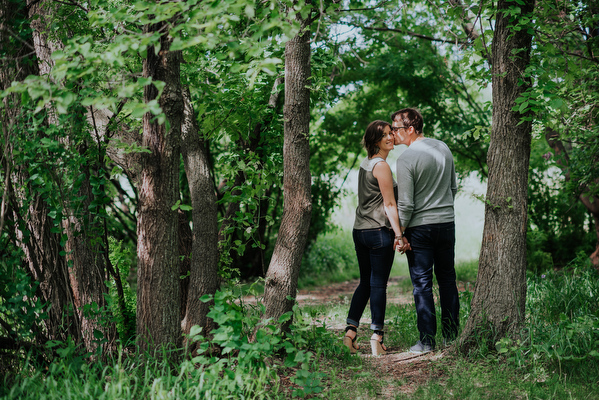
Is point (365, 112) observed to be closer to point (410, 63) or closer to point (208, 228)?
point (410, 63)

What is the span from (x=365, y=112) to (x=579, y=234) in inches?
Answer: 182

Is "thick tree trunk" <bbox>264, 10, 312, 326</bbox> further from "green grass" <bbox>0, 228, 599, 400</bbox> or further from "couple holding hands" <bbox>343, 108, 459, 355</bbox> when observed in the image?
A: "couple holding hands" <bbox>343, 108, 459, 355</bbox>

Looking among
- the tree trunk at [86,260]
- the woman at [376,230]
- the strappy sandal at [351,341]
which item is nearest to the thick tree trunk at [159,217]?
the tree trunk at [86,260]

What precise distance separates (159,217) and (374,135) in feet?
6.23

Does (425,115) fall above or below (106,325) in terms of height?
above

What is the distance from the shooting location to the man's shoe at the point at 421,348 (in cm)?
384

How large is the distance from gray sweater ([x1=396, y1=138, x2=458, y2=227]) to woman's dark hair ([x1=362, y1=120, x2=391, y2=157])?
0.90 ft

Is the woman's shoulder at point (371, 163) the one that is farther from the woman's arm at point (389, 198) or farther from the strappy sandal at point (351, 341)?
the strappy sandal at point (351, 341)

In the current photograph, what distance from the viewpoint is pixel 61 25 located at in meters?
3.59

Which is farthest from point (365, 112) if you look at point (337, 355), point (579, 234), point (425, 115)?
point (337, 355)

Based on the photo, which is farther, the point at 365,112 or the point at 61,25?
the point at 365,112

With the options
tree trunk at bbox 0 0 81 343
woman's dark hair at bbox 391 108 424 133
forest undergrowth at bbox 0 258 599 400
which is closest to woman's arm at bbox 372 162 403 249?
woman's dark hair at bbox 391 108 424 133

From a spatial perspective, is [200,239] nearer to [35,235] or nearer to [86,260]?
[86,260]

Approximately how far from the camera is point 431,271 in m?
3.88
